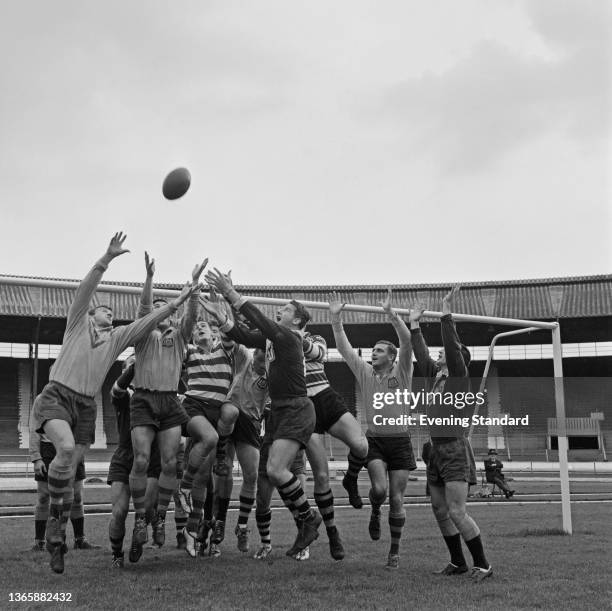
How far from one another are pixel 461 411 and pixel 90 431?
3894 millimetres

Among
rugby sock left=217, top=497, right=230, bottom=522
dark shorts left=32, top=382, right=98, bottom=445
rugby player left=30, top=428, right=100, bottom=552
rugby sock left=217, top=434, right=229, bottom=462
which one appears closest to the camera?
dark shorts left=32, top=382, right=98, bottom=445

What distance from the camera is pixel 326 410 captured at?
9.02 m

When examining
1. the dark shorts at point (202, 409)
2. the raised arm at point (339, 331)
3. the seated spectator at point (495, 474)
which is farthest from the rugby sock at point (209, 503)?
the seated spectator at point (495, 474)

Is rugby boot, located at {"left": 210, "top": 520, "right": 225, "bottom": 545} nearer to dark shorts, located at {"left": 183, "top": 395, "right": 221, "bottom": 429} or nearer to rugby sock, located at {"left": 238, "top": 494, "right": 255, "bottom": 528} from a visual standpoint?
rugby sock, located at {"left": 238, "top": 494, "right": 255, "bottom": 528}

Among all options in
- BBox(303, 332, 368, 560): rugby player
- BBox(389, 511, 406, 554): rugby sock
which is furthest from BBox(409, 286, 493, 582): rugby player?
BBox(303, 332, 368, 560): rugby player

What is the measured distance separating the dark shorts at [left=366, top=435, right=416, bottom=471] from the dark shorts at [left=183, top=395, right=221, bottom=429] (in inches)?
72.4

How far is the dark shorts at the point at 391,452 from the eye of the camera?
8938mm

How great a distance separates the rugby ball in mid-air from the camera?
32.2ft

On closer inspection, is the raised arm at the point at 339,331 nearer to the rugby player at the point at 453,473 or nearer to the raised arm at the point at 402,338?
the raised arm at the point at 402,338

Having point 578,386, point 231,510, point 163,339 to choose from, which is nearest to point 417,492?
point 231,510

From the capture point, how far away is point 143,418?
26.0 ft

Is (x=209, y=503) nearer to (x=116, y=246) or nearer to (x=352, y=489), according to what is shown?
(x=352, y=489)

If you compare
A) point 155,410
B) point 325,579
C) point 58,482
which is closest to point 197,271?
point 155,410

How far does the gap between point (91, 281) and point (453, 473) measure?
413cm
